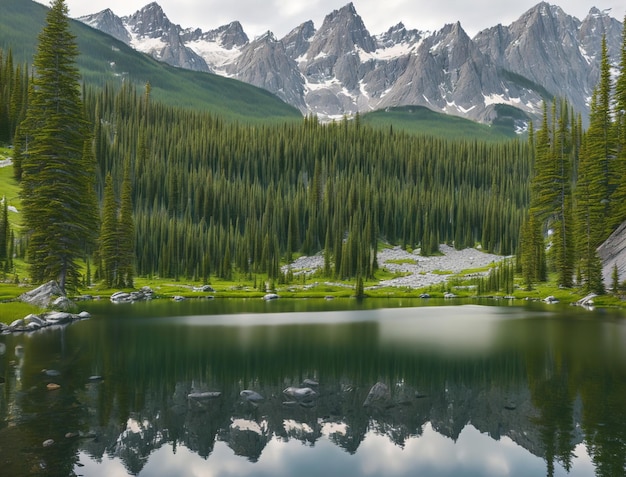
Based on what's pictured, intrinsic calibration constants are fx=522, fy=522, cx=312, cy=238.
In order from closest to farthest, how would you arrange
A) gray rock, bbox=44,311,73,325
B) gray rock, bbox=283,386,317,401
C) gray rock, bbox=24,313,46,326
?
gray rock, bbox=283,386,317,401 → gray rock, bbox=24,313,46,326 → gray rock, bbox=44,311,73,325

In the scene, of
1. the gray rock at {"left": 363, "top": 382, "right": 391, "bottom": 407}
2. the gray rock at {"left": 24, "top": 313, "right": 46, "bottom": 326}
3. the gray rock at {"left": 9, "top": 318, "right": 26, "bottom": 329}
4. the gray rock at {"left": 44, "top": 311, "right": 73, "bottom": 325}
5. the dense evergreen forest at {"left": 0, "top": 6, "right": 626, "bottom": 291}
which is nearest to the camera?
the gray rock at {"left": 363, "top": 382, "right": 391, "bottom": 407}

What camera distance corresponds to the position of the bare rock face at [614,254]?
74.1 metres

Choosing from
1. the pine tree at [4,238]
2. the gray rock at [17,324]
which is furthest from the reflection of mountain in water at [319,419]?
the pine tree at [4,238]

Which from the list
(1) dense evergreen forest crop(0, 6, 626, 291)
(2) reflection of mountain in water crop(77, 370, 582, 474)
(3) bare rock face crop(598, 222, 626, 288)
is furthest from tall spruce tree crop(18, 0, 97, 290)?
(3) bare rock face crop(598, 222, 626, 288)

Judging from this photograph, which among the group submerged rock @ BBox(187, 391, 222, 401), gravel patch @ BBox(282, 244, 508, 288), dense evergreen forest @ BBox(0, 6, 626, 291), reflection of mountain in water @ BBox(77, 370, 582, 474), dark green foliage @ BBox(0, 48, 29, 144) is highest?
dark green foliage @ BBox(0, 48, 29, 144)

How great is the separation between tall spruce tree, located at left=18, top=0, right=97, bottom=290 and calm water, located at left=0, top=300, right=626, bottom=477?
745 inches

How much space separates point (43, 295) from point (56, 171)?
14.9 metres

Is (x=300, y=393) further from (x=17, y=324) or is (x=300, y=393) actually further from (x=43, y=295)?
(x=43, y=295)

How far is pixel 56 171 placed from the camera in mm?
59156

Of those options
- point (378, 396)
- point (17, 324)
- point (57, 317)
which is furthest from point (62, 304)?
point (378, 396)

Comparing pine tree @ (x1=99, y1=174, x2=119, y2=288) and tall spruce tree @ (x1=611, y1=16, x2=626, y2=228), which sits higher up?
tall spruce tree @ (x1=611, y1=16, x2=626, y2=228)

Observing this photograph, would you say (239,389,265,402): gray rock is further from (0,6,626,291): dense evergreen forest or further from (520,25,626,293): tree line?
(520,25,626,293): tree line

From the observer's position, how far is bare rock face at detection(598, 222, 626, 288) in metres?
74.1

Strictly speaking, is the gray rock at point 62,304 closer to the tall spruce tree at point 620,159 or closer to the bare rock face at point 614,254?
the bare rock face at point 614,254
